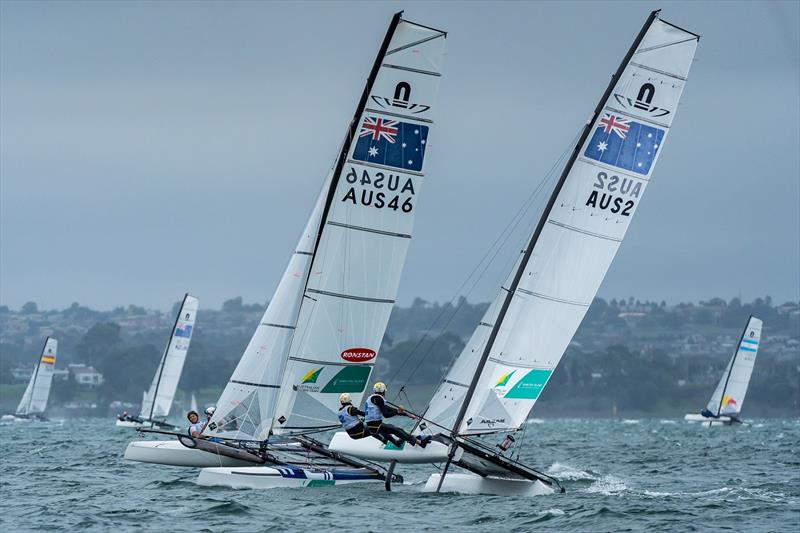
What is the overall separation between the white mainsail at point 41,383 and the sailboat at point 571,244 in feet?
188

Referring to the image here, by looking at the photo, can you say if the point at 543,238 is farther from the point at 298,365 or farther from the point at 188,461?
the point at 188,461

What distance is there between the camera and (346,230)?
988 inches

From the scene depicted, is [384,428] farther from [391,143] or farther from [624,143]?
[624,143]

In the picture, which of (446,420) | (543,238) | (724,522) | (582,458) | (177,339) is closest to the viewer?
(724,522)

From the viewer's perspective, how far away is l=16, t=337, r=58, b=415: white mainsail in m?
77.1

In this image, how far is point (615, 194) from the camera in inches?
877

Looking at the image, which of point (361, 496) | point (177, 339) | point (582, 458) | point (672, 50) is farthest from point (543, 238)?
point (177, 339)

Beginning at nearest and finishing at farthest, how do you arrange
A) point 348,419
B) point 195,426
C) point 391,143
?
point 348,419 < point 391,143 < point 195,426

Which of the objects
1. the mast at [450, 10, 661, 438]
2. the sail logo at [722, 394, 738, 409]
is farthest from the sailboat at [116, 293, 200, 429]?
the mast at [450, 10, 661, 438]

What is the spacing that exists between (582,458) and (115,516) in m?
20.1

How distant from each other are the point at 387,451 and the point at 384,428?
214 cm

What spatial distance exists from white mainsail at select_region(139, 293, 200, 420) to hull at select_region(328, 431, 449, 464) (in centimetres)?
3286

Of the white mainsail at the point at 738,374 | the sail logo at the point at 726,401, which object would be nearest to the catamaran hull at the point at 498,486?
the white mainsail at the point at 738,374

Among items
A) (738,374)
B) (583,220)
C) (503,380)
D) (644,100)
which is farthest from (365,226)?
(738,374)
